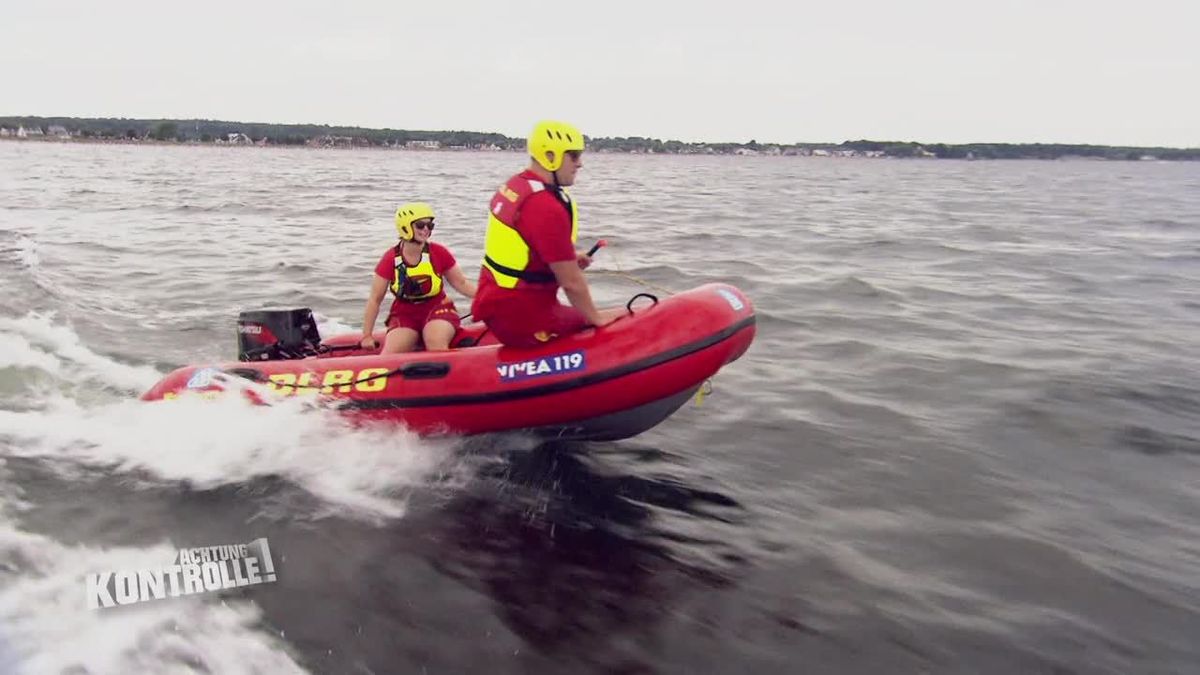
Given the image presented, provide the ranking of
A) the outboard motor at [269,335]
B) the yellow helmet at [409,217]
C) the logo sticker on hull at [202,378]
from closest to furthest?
1. the logo sticker on hull at [202,378]
2. the yellow helmet at [409,217]
3. the outboard motor at [269,335]

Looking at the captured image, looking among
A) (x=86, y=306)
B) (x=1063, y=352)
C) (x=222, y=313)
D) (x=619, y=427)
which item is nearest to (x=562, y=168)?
(x=619, y=427)

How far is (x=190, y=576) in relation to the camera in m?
4.18

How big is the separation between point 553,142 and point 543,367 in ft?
4.47

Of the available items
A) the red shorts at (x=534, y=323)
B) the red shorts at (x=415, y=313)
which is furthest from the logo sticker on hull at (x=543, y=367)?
the red shorts at (x=415, y=313)

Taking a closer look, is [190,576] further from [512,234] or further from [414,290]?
[414,290]

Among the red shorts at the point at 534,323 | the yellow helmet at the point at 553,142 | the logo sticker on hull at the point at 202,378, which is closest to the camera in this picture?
the yellow helmet at the point at 553,142

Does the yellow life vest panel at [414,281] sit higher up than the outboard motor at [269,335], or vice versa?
the yellow life vest panel at [414,281]

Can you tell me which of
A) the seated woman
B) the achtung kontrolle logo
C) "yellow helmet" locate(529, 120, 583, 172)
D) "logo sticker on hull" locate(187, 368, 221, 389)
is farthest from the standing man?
"logo sticker on hull" locate(187, 368, 221, 389)

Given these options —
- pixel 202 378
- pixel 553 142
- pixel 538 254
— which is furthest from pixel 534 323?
pixel 202 378

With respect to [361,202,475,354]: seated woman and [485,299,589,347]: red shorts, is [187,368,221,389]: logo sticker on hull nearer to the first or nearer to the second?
[361,202,475,354]: seated woman

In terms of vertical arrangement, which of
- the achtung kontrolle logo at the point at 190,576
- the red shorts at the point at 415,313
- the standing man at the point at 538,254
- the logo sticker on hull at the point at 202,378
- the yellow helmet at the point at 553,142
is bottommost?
the achtung kontrolle logo at the point at 190,576

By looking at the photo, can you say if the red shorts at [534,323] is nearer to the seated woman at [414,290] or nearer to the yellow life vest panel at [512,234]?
the yellow life vest panel at [512,234]

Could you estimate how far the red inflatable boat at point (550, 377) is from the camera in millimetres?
5023

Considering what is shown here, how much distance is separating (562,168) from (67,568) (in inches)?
128
